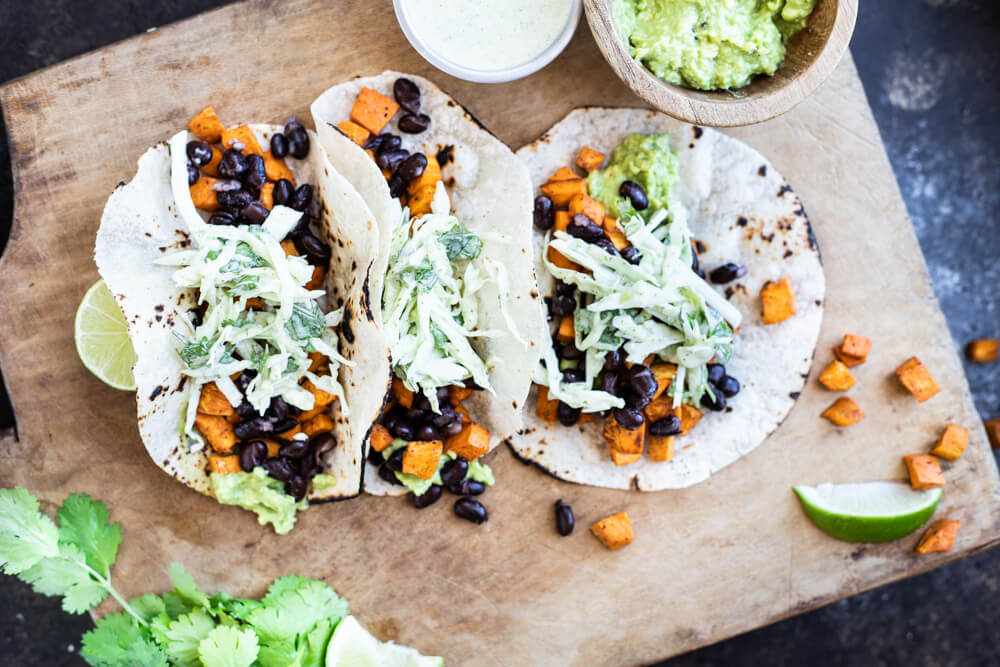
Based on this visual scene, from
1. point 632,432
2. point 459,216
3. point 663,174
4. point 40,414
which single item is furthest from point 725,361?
point 40,414

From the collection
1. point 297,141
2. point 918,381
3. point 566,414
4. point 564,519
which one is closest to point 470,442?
point 566,414

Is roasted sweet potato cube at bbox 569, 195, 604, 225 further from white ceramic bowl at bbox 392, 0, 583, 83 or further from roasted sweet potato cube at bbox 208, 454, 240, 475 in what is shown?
roasted sweet potato cube at bbox 208, 454, 240, 475

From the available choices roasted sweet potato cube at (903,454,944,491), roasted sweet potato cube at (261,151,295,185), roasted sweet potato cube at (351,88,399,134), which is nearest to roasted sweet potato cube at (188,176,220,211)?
roasted sweet potato cube at (261,151,295,185)

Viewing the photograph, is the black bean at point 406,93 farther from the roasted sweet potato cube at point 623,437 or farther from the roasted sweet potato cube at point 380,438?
the roasted sweet potato cube at point 623,437

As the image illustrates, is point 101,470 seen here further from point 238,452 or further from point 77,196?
point 77,196

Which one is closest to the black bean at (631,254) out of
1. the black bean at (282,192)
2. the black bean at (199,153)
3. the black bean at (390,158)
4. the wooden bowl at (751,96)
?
the wooden bowl at (751,96)
